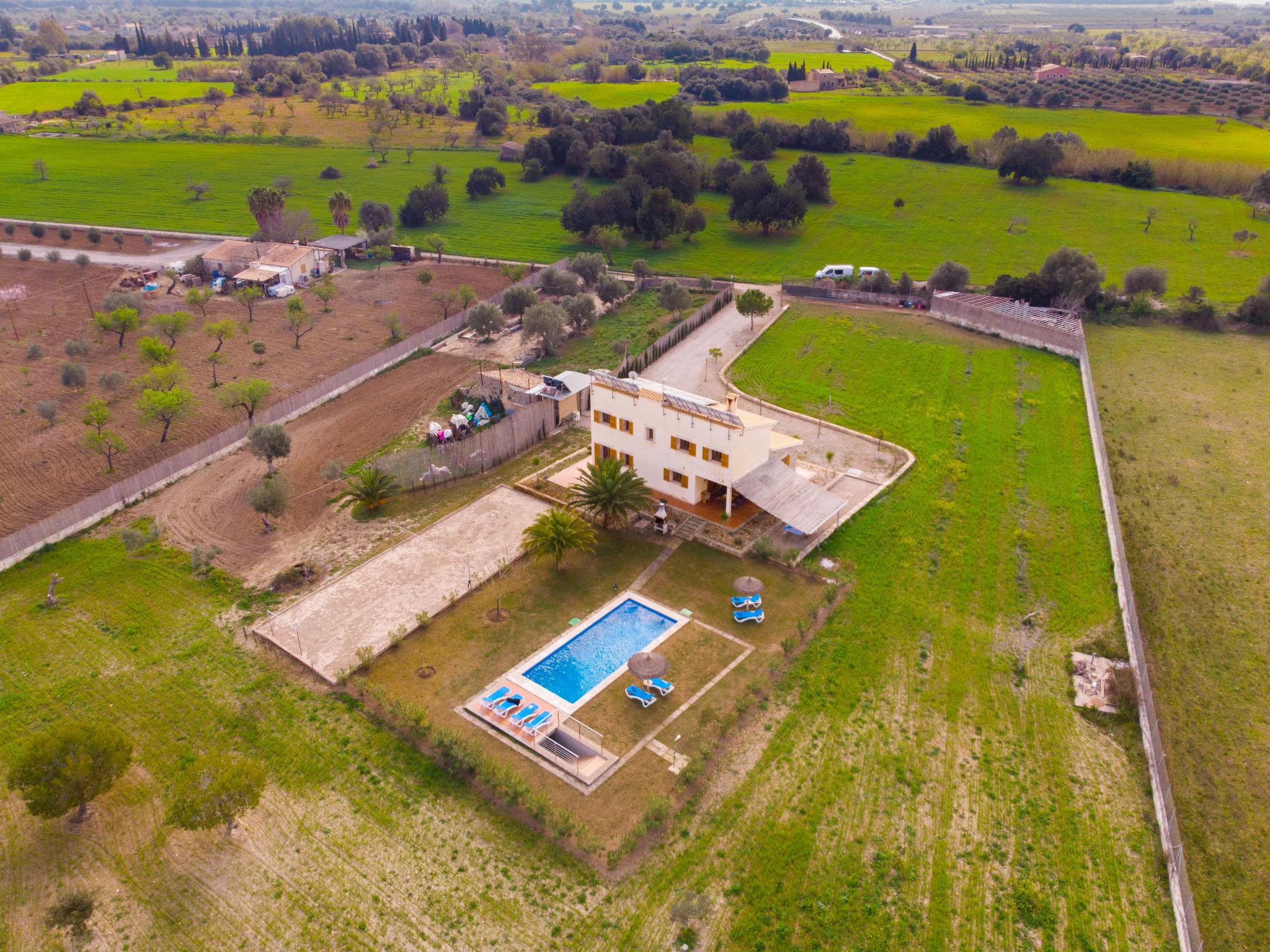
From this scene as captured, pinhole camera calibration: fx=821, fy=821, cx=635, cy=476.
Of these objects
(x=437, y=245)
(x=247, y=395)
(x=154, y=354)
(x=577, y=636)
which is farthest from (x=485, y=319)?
(x=577, y=636)

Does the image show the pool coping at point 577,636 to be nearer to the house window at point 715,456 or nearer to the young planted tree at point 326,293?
the house window at point 715,456

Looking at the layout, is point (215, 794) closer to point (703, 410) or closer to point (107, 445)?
point (703, 410)

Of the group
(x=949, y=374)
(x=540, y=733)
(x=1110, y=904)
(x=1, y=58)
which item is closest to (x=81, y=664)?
(x=540, y=733)

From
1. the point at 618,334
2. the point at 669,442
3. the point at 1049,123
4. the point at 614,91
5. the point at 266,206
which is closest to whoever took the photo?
the point at 669,442

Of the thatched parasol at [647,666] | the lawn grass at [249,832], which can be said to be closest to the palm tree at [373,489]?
the lawn grass at [249,832]

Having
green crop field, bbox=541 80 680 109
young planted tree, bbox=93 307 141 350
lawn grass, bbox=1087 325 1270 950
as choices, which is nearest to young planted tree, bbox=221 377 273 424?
young planted tree, bbox=93 307 141 350

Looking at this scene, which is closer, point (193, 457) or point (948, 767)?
point (948, 767)

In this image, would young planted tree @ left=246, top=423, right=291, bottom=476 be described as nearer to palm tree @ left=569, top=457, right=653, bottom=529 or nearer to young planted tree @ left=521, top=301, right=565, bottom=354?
palm tree @ left=569, top=457, right=653, bottom=529
